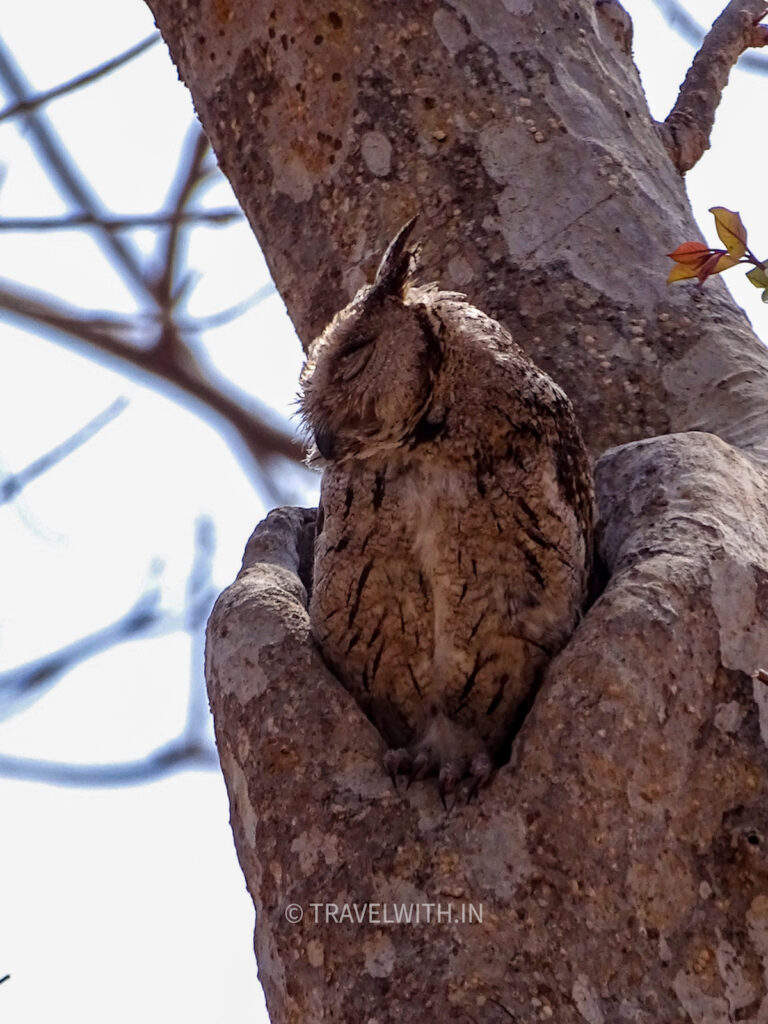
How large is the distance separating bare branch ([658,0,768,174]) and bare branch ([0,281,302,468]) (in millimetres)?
1337

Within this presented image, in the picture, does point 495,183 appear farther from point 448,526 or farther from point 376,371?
point 448,526

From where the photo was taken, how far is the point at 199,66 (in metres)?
2.58

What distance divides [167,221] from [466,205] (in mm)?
1440

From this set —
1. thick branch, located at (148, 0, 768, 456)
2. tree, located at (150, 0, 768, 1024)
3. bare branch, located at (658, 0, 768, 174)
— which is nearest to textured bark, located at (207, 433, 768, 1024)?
tree, located at (150, 0, 768, 1024)

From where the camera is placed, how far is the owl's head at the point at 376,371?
182 centimetres

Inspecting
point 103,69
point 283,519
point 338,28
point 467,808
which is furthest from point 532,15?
point 467,808

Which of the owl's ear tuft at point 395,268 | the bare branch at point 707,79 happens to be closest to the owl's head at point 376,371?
the owl's ear tuft at point 395,268

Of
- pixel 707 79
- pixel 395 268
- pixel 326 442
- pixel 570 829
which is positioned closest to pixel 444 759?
pixel 570 829

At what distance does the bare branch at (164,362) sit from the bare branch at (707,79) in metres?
1.34

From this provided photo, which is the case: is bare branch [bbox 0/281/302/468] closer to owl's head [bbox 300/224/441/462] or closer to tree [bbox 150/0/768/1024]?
tree [bbox 150/0/768/1024]

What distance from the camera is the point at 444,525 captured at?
1.77 m

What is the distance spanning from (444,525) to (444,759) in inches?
12.4

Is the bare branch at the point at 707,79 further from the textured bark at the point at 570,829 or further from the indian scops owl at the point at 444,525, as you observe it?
the textured bark at the point at 570,829

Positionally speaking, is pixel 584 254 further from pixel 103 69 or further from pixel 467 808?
pixel 103 69
